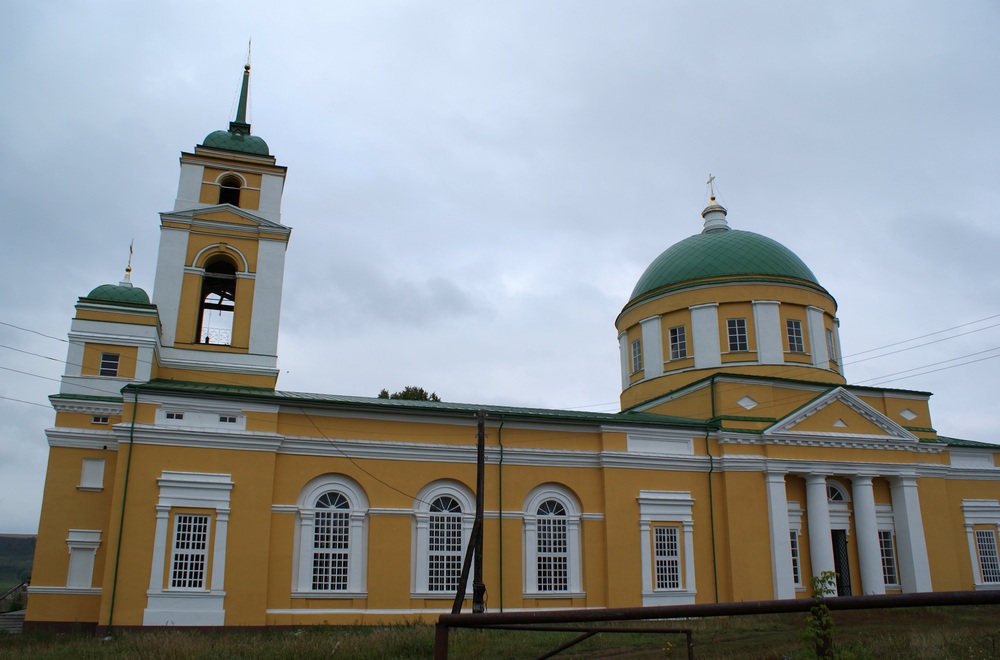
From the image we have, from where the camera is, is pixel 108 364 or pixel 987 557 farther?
pixel 987 557

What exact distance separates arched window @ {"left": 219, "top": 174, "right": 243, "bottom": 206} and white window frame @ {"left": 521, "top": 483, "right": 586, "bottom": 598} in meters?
14.4

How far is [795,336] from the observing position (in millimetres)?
31391

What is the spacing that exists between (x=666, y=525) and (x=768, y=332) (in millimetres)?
9791

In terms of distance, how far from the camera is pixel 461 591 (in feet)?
53.6

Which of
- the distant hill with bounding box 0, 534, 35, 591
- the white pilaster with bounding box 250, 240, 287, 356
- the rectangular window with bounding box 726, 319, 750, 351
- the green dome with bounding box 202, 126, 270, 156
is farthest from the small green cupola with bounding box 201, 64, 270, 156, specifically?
the distant hill with bounding box 0, 534, 35, 591

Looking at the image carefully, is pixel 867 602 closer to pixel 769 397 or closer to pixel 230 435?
pixel 230 435

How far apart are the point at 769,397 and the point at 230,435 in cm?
1869

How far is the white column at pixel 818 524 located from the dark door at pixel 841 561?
46 centimetres

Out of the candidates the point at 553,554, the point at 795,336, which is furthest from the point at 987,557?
the point at 553,554

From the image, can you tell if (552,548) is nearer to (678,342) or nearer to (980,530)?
(678,342)

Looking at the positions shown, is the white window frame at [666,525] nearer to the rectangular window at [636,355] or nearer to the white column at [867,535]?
the white column at [867,535]

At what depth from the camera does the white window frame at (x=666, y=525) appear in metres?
24.5

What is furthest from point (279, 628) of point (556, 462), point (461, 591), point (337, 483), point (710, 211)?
point (710, 211)

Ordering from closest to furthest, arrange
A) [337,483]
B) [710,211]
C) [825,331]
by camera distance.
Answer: [337,483]
[825,331]
[710,211]
